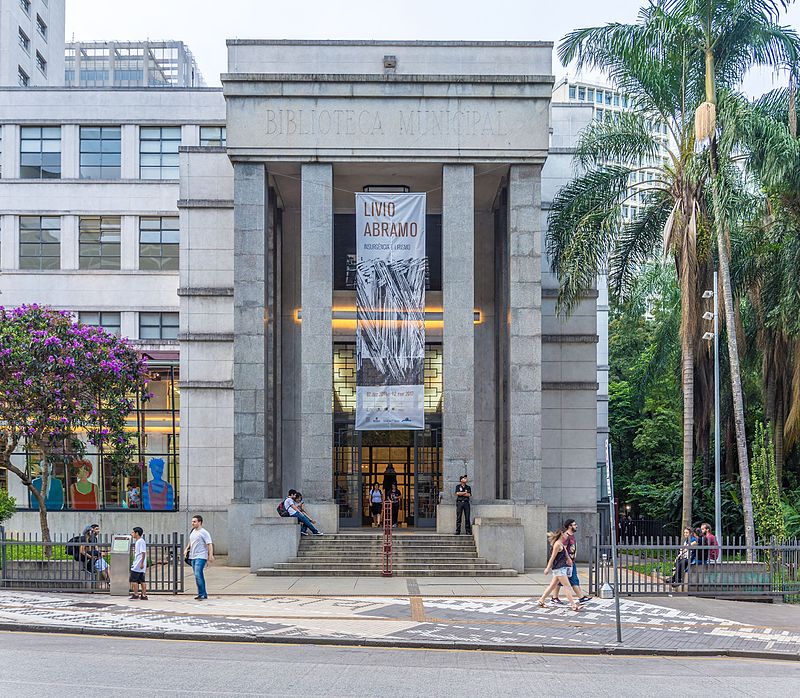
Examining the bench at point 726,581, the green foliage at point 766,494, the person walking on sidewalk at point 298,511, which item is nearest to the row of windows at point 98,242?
the person walking on sidewalk at point 298,511

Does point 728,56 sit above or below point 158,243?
above

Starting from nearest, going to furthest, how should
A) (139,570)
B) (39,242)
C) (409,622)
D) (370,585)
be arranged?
(409,622), (139,570), (370,585), (39,242)

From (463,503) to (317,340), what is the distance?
20.7ft

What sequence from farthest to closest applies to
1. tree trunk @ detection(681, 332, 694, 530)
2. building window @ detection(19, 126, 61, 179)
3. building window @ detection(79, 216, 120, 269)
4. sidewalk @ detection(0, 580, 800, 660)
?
building window @ detection(19, 126, 61, 179)
building window @ detection(79, 216, 120, 269)
tree trunk @ detection(681, 332, 694, 530)
sidewalk @ detection(0, 580, 800, 660)

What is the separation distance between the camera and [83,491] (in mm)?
36906

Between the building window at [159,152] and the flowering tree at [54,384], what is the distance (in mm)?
15192

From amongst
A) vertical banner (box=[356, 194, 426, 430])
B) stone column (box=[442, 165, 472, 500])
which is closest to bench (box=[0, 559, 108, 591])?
vertical banner (box=[356, 194, 426, 430])

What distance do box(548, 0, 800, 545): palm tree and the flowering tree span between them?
13.7 m

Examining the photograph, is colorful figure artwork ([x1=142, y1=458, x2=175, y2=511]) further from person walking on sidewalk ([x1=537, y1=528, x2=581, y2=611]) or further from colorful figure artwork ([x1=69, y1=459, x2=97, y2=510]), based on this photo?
person walking on sidewalk ([x1=537, y1=528, x2=581, y2=611])

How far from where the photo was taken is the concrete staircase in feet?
84.4

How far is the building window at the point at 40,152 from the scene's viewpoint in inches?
1661

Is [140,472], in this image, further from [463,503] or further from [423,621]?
[423,621]

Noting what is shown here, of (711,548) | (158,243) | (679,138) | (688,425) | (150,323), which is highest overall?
(679,138)

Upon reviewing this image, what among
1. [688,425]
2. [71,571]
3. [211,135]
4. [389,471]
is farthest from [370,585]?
[211,135]
